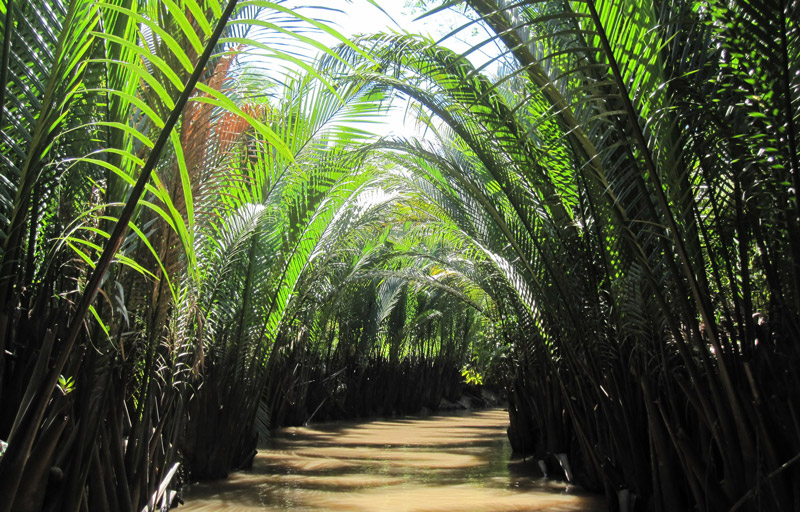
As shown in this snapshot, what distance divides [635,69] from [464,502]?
3677mm

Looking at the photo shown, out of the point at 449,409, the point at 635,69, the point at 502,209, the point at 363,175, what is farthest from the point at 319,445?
the point at 449,409

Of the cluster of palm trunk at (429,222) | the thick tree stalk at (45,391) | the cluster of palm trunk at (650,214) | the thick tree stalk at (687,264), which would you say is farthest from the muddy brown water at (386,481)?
the thick tree stalk at (45,391)

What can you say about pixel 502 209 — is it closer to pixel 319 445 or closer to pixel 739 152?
pixel 739 152

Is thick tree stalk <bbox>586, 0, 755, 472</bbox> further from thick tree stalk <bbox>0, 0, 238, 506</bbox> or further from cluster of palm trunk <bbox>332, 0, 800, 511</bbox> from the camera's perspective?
thick tree stalk <bbox>0, 0, 238, 506</bbox>

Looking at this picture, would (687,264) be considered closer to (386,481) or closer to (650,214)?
(650,214)

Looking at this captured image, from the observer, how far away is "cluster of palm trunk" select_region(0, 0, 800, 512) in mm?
2182

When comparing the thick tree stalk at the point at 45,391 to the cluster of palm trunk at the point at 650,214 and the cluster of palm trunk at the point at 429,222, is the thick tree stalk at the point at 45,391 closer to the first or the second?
the cluster of palm trunk at the point at 429,222

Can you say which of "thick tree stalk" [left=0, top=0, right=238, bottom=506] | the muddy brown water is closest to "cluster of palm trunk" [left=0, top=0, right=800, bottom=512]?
"thick tree stalk" [left=0, top=0, right=238, bottom=506]

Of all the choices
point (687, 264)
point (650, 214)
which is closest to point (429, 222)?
point (650, 214)

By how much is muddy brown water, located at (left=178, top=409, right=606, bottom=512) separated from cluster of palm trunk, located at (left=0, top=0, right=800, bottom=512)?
1.29ft

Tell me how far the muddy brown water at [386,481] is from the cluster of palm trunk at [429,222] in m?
0.39

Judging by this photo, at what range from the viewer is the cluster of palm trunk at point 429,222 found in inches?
85.9

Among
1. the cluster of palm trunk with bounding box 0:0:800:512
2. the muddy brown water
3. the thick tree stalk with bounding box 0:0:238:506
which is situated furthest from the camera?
the muddy brown water

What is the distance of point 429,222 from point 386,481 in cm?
286
